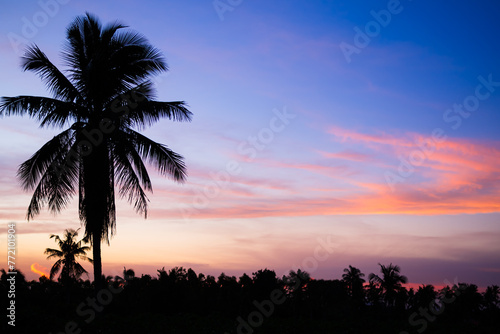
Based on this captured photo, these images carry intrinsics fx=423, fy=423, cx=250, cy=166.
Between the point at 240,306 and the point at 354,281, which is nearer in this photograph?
the point at 240,306

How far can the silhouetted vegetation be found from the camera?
12.5m

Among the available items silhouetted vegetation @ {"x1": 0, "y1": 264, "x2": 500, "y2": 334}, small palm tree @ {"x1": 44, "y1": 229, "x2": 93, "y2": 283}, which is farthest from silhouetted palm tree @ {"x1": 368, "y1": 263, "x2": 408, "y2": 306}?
small palm tree @ {"x1": 44, "y1": 229, "x2": 93, "y2": 283}

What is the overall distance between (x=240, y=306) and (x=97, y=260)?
3012 cm

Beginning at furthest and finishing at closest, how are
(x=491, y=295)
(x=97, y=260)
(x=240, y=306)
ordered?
1. (x=491, y=295)
2. (x=240, y=306)
3. (x=97, y=260)

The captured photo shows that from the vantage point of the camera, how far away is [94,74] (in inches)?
542

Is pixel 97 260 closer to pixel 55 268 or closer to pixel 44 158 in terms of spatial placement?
pixel 44 158

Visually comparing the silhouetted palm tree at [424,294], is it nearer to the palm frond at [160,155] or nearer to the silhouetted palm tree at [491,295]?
the silhouetted palm tree at [491,295]

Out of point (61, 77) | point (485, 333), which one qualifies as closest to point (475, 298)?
point (485, 333)

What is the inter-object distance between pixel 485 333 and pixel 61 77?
52.5ft

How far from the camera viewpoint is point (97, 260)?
12531 mm

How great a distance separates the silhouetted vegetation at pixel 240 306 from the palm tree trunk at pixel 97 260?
0.29 metres

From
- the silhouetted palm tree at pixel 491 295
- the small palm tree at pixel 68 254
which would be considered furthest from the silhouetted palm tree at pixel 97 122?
the silhouetted palm tree at pixel 491 295

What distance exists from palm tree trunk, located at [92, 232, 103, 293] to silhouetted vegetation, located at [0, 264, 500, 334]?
0.29 metres

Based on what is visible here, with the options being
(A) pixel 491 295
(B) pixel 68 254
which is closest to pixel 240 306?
(B) pixel 68 254
